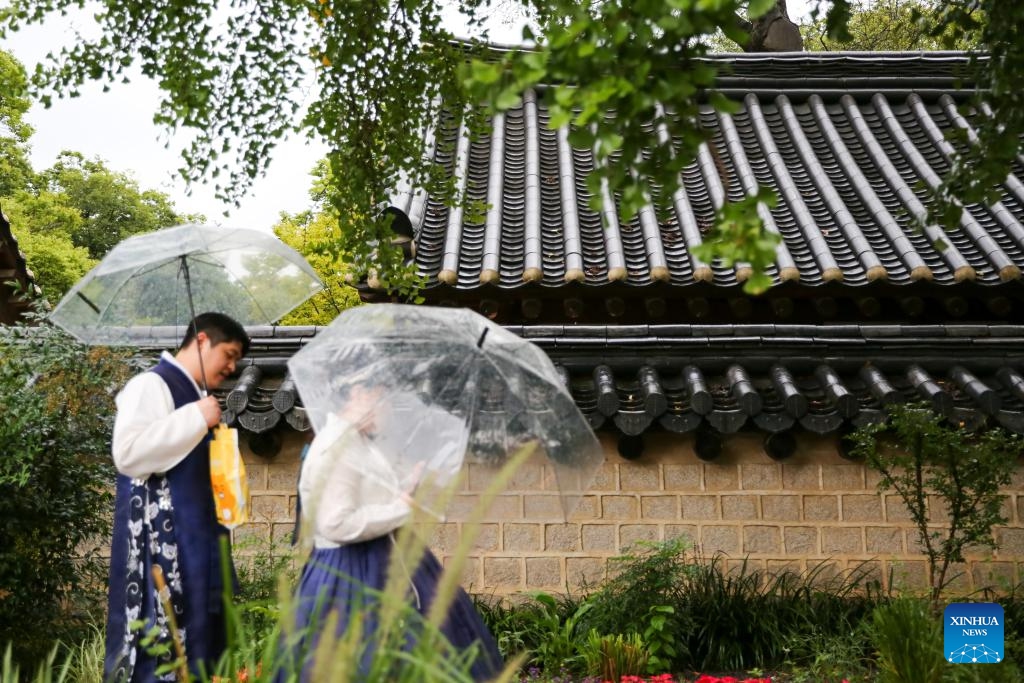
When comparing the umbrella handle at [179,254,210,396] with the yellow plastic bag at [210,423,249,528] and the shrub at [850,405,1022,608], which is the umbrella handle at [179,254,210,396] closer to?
the yellow plastic bag at [210,423,249,528]

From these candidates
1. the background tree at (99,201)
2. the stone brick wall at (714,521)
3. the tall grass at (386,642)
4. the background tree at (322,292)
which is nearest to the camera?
the tall grass at (386,642)

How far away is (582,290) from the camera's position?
7371 mm

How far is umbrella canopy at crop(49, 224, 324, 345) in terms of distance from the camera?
4141 mm

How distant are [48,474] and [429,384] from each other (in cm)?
314

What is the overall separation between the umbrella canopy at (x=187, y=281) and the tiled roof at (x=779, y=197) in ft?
5.37

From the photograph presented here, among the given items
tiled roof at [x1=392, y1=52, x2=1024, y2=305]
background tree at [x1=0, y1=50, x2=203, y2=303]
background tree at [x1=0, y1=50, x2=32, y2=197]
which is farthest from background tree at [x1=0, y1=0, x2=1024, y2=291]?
background tree at [x1=0, y1=50, x2=32, y2=197]

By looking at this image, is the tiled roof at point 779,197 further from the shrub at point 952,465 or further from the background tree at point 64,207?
the background tree at point 64,207

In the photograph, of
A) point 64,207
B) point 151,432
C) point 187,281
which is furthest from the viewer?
point 64,207

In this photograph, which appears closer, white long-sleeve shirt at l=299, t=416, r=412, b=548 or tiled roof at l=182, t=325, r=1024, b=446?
white long-sleeve shirt at l=299, t=416, r=412, b=548

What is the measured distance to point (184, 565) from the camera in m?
3.76

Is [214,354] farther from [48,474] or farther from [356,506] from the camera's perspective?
[48,474]

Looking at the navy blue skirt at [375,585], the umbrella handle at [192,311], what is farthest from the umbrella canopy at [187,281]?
the navy blue skirt at [375,585]

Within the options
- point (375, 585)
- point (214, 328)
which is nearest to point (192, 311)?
point (214, 328)

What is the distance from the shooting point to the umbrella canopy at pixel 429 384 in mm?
3752
